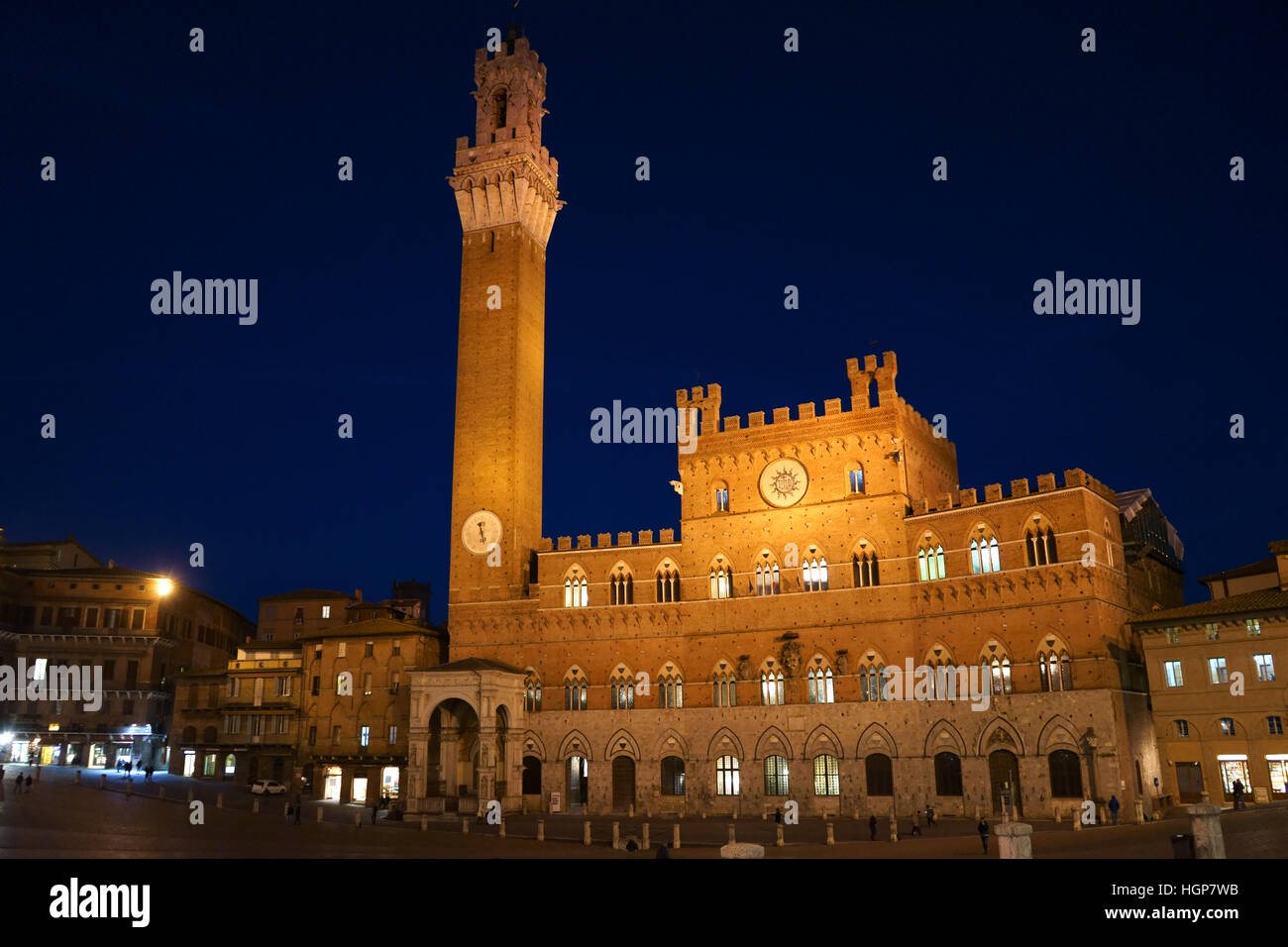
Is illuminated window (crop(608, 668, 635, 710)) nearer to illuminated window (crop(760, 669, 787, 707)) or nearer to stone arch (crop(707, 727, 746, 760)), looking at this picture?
stone arch (crop(707, 727, 746, 760))

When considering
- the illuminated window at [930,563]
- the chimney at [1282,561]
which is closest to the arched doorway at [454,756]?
the illuminated window at [930,563]

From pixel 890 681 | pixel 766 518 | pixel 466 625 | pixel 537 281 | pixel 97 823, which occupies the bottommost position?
pixel 97 823

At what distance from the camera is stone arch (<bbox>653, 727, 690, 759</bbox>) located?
46.9 metres

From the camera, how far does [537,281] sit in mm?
58875

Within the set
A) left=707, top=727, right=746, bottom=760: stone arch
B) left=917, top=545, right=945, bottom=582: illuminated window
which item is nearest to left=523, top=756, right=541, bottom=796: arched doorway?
left=707, top=727, right=746, bottom=760: stone arch

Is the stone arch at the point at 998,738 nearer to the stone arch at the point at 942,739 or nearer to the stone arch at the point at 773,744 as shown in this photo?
the stone arch at the point at 942,739

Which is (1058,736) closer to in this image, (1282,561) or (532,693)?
(1282,561)

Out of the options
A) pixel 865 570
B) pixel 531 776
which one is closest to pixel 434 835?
pixel 531 776

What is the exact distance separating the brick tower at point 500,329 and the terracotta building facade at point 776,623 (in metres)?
0.17

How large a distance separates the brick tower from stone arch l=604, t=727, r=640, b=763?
9.49 meters

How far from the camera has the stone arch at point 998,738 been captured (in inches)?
1554

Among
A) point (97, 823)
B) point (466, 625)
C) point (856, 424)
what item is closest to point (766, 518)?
point (856, 424)
